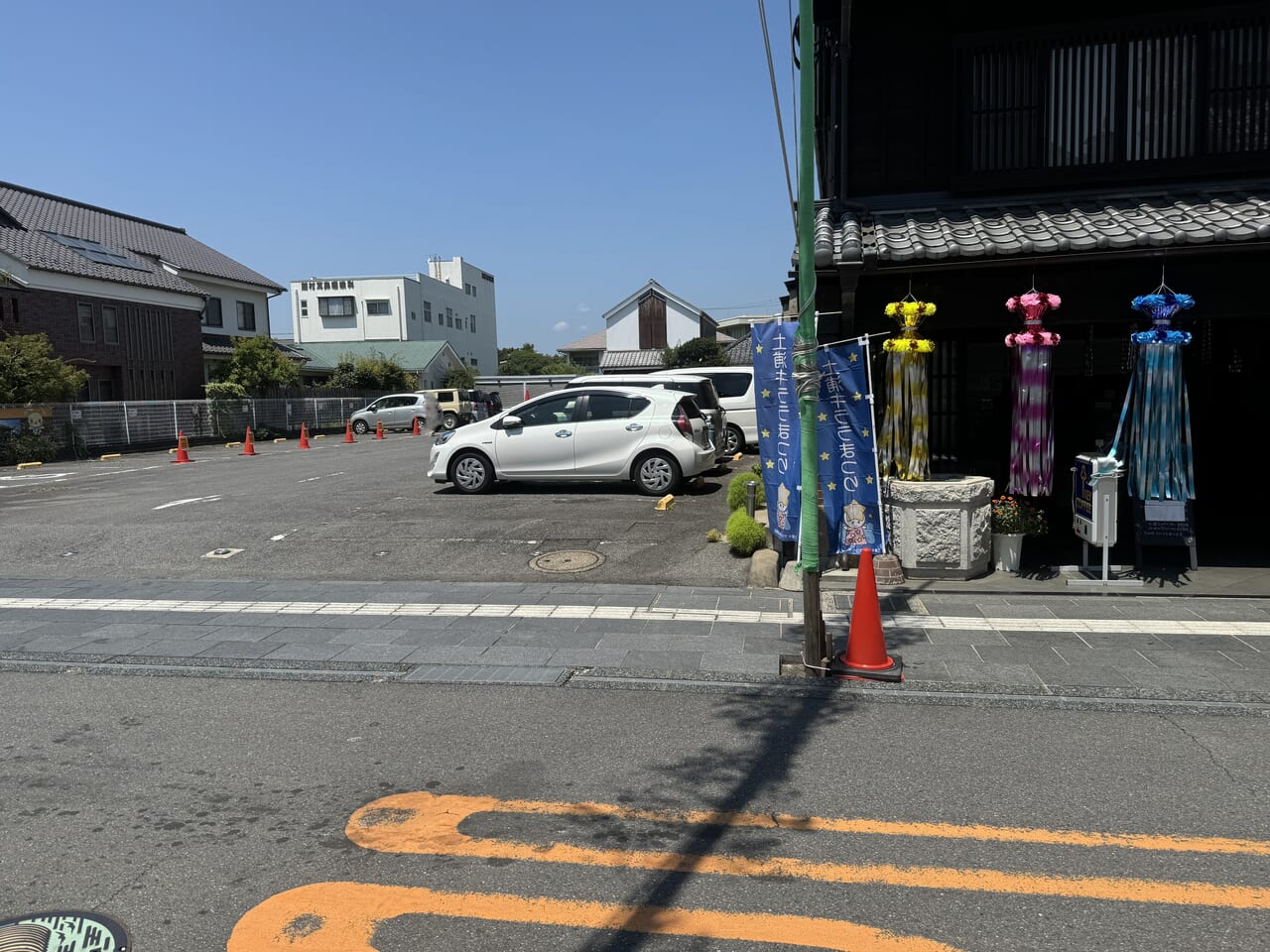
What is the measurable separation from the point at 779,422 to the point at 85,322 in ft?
97.8

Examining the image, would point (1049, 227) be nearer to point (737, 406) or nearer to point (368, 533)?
point (368, 533)

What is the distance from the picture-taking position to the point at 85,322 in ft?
97.9

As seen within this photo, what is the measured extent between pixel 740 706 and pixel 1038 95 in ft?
24.9

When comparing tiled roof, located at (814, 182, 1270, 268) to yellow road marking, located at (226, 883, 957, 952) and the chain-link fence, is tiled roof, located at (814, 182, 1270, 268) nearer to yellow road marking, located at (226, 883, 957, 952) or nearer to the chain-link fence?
yellow road marking, located at (226, 883, 957, 952)

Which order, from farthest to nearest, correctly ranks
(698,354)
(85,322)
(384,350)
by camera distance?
1. (384,350)
2. (698,354)
3. (85,322)

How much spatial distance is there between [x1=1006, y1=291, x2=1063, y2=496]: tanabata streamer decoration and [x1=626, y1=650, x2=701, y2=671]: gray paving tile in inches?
152

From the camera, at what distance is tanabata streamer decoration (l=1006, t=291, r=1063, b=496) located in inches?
303

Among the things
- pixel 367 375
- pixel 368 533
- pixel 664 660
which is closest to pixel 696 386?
pixel 368 533

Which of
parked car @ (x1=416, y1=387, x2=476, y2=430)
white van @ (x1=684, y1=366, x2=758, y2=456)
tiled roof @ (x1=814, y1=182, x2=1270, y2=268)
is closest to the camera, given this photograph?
tiled roof @ (x1=814, y1=182, x2=1270, y2=268)

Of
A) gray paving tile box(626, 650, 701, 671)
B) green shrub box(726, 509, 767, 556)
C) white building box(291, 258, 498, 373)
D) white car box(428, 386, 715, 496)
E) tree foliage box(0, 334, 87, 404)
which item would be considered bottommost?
gray paving tile box(626, 650, 701, 671)

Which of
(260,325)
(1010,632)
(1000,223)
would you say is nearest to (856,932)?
(1010,632)

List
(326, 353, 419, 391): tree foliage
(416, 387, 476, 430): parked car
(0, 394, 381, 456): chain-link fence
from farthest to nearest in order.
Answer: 1. (326, 353, 419, 391): tree foliage
2. (416, 387, 476, 430): parked car
3. (0, 394, 381, 456): chain-link fence

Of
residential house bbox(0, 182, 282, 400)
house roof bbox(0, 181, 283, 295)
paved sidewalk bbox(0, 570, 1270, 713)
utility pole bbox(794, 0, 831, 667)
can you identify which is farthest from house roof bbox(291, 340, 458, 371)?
utility pole bbox(794, 0, 831, 667)

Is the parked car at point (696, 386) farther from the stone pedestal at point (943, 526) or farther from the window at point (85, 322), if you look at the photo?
the window at point (85, 322)
